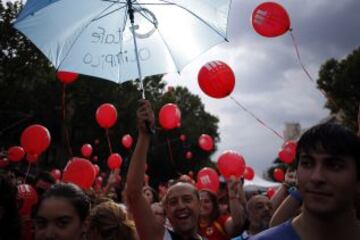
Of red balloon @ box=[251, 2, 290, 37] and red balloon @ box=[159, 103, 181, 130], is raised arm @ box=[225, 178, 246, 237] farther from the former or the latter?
red balloon @ box=[159, 103, 181, 130]

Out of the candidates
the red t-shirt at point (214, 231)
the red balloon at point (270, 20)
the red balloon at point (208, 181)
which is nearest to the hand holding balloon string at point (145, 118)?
the red t-shirt at point (214, 231)

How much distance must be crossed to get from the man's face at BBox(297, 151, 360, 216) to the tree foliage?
12.1 metres

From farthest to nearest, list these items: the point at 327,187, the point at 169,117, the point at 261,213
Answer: the point at 169,117 → the point at 261,213 → the point at 327,187

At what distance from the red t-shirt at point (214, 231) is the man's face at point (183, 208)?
1221 mm

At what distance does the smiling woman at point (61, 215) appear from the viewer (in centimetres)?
258

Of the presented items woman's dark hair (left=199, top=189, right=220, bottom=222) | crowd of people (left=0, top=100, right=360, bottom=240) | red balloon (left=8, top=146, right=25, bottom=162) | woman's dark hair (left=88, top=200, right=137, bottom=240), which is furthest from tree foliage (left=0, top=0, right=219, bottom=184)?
woman's dark hair (left=88, top=200, right=137, bottom=240)

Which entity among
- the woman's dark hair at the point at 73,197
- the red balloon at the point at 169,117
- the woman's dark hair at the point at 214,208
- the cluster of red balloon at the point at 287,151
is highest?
the red balloon at the point at 169,117

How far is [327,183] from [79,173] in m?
4.91

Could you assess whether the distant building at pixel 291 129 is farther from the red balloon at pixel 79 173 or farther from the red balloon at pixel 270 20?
the red balloon at pixel 79 173

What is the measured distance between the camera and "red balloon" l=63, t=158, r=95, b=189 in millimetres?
6047

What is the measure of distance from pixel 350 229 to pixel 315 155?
0.33 meters

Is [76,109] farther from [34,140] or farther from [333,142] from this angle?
[333,142]

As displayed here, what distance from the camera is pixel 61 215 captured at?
8.70 feet

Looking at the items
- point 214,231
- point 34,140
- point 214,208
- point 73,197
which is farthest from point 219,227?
point 34,140
